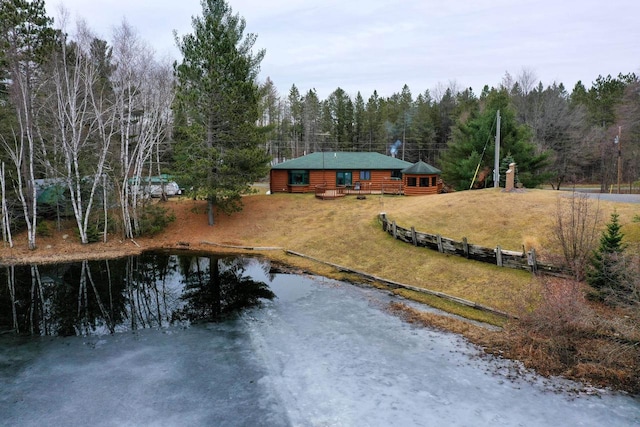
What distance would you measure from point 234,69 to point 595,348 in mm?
25609

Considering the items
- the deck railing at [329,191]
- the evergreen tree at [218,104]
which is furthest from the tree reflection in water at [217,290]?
the deck railing at [329,191]

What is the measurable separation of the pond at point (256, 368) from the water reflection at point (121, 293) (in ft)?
0.36

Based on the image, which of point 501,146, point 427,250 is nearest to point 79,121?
point 427,250

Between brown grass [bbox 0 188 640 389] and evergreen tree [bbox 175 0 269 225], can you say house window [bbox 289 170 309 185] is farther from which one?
evergreen tree [bbox 175 0 269 225]

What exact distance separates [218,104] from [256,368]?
21543mm

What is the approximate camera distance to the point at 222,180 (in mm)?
28578

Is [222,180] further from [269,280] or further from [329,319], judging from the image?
[329,319]

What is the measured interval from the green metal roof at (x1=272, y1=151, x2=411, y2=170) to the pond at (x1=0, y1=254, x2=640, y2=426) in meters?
22.7

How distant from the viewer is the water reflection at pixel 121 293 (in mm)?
14781

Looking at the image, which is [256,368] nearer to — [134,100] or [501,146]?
[134,100]

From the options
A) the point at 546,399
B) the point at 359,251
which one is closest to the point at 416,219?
the point at 359,251

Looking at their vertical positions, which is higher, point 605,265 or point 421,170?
point 421,170

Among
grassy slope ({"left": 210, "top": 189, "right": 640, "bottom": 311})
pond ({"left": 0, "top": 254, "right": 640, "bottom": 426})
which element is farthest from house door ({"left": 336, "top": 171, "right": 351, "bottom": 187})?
pond ({"left": 0, "top": 254, "right": 640, "bottom": 426})

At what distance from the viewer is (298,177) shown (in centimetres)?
3966
